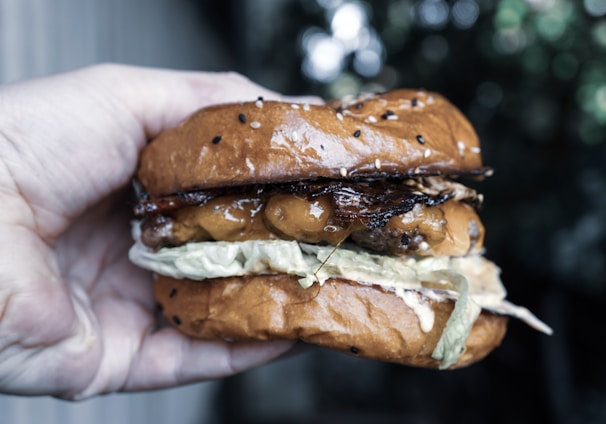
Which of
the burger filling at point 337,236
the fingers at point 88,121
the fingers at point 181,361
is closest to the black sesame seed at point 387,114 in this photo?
the burger filling at point 337,236

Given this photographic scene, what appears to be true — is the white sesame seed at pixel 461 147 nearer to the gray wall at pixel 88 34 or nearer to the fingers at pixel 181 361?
the fingers at pixel 181 361

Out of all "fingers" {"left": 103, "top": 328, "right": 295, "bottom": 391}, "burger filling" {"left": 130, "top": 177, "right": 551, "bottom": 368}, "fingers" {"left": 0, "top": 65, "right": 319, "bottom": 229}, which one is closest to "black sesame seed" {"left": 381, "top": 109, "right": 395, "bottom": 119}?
"burger filling" {"left": 130, "top": 177, "right": 551, "bottom": 368}

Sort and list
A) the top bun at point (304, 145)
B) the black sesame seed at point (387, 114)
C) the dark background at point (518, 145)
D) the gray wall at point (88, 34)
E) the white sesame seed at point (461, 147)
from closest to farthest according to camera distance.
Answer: the top bun at point (304, 145) → the black sesame seed at point (387, 114) → the white sesame seed at point (461, 147) → the gray wall at point (88, 34) → the dark background at point (518, 145)

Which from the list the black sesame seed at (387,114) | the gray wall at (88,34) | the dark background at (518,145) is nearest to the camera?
the black sesame seed at (387,114)

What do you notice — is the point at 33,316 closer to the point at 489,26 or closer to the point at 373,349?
the point at 373,349

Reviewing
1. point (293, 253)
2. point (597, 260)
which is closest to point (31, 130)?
point (293, 253)

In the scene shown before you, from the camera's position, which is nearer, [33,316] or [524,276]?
[33,316]

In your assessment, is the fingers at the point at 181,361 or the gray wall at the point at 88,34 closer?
the fingers at the point at 181,361

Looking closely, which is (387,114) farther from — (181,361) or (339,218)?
(181,361)
